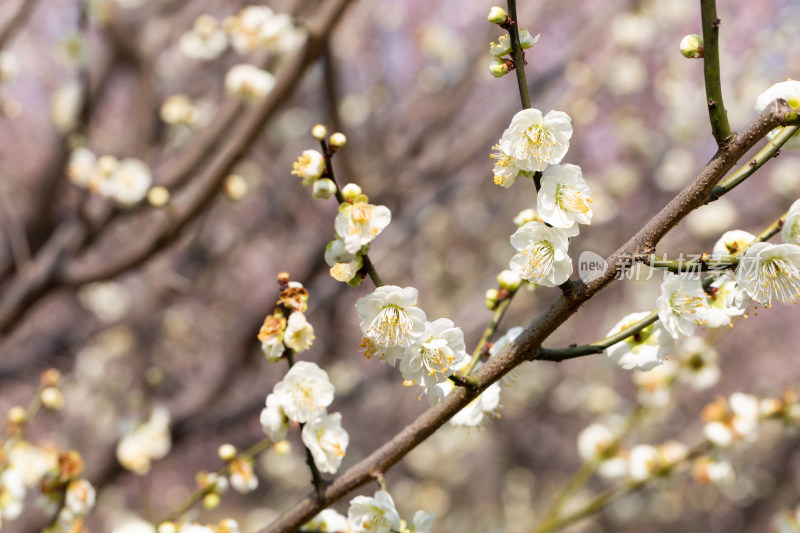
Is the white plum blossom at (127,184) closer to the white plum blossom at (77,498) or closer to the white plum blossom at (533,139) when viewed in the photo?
the white plum blossom at (77,498)

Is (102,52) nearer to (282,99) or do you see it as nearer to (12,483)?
(282,99)

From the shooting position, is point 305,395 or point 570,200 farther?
Answer: point 305,395

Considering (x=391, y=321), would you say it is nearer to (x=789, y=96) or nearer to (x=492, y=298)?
(x=492, y=298)

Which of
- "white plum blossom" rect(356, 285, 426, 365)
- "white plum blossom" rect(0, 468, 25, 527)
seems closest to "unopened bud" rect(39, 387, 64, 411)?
"white plum blossom" rect(0, 468, 25, 527)

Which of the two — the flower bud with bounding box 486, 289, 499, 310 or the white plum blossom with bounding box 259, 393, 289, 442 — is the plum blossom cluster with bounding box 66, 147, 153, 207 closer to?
the white plum blossom with bounding box 259, 393, 289, 442

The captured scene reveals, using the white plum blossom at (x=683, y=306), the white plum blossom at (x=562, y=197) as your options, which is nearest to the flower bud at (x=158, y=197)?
the white plum blossom at (x=562, y=197)

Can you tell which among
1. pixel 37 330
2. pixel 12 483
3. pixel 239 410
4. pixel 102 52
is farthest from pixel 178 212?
pixel 37 330

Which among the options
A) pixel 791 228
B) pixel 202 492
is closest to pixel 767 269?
pixel 791 228
